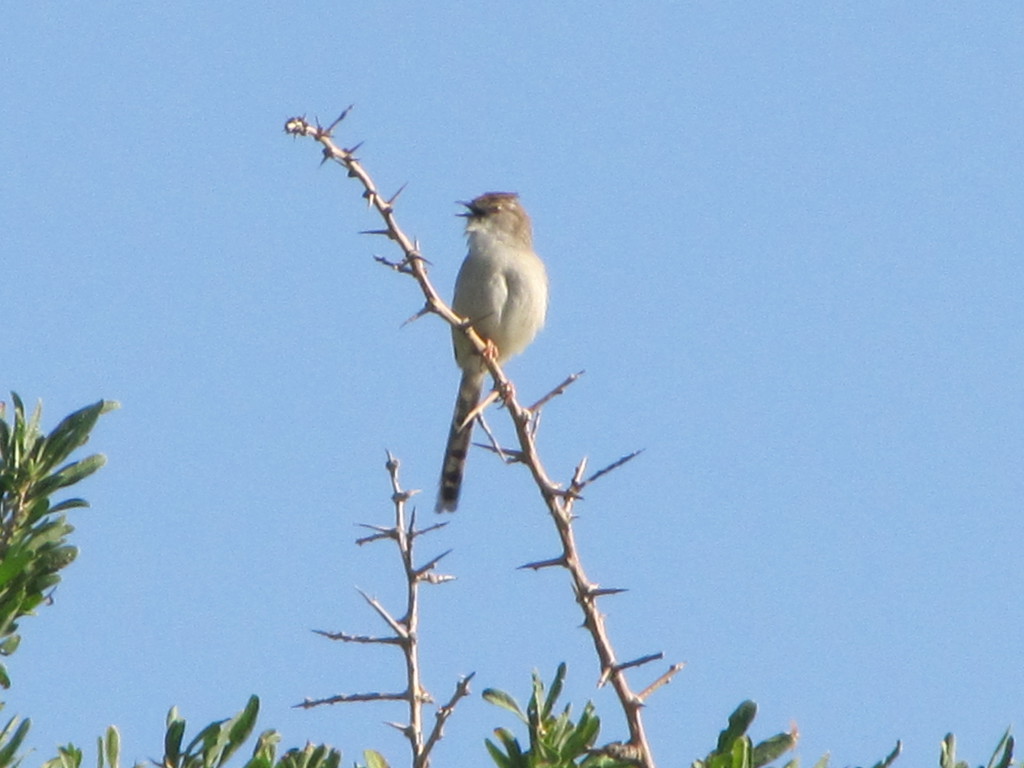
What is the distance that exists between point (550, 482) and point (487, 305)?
14.8 feet

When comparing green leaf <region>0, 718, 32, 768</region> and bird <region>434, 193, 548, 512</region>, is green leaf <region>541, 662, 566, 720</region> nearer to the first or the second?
green leaf <region>0, 718, 32, 768</region>

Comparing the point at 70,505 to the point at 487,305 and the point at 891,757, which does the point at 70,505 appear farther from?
the point at 487,305

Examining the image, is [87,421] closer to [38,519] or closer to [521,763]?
[38,519]

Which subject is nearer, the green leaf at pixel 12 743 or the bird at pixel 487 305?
the green leaf at pixel 12 743

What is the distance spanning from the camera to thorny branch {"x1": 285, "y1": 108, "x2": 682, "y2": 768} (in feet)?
12.1

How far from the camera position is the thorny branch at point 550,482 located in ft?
12.1

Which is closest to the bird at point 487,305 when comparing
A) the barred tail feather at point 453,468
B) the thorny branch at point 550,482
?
the barred tail feather at point 453,468

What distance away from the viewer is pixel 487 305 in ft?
29.1

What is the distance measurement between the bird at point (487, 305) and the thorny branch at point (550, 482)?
3235 mm

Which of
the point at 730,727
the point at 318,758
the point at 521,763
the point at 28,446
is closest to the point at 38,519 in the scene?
the point at 28,446

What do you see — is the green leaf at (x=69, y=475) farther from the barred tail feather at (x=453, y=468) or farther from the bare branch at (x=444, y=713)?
the barred tail feather at (x=453, y=468)

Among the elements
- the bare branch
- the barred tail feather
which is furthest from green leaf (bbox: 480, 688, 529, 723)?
the barred tail feather

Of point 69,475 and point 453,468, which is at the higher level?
point 453,468

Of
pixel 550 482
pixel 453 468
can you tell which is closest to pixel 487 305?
pixel 453 468
